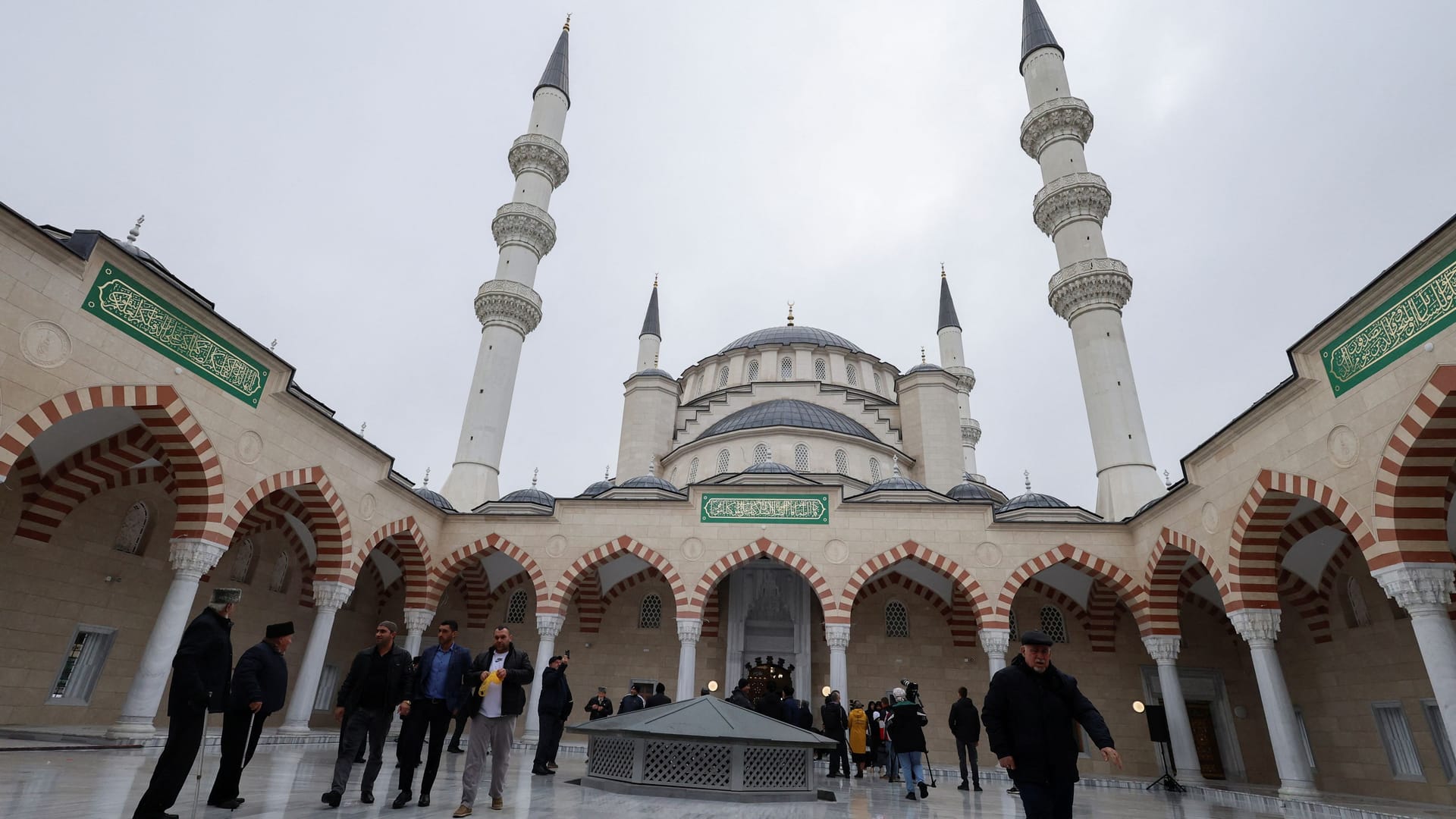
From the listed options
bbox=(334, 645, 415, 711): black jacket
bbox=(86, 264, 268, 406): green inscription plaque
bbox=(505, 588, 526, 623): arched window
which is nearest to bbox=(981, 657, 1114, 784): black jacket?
bbox=(334, 645, 415, 711): black jacket

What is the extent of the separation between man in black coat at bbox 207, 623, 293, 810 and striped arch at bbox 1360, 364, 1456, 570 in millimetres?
8386

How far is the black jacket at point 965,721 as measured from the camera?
25.0 feet

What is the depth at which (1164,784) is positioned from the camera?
970cm

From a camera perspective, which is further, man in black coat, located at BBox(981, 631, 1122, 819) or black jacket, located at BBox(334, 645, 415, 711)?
black jacket, located at BBox(334, 645, 415, 711)

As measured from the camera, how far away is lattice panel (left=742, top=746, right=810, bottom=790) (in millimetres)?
5191

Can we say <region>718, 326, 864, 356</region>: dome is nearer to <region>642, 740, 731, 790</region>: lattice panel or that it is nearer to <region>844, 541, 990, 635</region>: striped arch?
<region>844, 541, 990, 635</region>: striped arch

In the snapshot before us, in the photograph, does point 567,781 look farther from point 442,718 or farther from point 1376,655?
point 1376,655

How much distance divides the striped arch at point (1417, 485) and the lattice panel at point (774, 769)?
562 centimetres

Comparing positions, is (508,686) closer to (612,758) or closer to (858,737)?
(612,758)

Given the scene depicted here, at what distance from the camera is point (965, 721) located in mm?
7656

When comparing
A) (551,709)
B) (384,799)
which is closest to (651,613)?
(551,709)

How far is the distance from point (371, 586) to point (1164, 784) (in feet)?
46.9

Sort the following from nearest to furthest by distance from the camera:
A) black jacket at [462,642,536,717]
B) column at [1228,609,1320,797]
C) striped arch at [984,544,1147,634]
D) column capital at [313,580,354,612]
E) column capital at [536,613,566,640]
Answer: black jacket at [462,642,536,717], column at [1228,609,1320,797], column capital at [313,580,354,612], striped arch at [984,544,1147,634], column capital at [536,613,566,640]

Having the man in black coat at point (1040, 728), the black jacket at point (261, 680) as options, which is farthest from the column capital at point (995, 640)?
the black jacket at point (261, 680)
